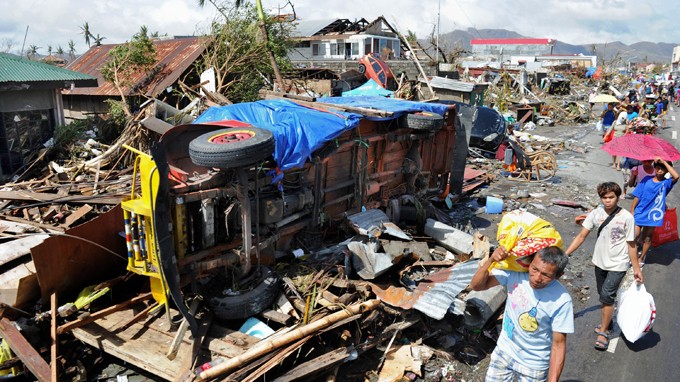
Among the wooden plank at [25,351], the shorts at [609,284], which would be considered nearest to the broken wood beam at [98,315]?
the wooden plank at [25,351]

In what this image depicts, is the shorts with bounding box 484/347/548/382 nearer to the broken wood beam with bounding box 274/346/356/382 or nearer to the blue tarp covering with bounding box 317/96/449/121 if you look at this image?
the broken wood beam with bounding box 274/346/356/382

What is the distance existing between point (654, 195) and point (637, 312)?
236 centimetres

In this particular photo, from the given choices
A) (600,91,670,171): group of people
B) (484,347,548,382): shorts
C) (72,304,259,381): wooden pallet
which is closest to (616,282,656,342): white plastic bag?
(484,347,548,382): shorts

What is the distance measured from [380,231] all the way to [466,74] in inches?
1115

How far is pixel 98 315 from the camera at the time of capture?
4.86 m

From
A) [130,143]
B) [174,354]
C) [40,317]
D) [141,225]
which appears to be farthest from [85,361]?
[130,143]

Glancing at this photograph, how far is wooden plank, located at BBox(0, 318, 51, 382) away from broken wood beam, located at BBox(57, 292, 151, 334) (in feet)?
0.96

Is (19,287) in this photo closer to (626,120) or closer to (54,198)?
(54,198)

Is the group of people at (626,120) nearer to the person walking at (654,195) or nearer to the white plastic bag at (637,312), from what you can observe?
the person walking at (654,195)

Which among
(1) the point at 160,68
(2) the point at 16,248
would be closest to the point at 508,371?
(2) the point at 16,248

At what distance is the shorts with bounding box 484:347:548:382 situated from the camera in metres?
3.37

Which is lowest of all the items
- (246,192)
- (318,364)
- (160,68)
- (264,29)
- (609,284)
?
(318,364)

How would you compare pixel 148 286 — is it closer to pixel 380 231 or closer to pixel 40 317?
pixel 40 317

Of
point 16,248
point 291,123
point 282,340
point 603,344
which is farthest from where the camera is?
point 291,123
